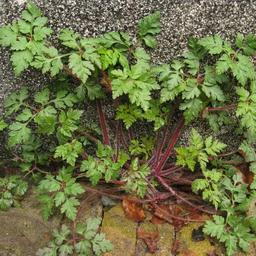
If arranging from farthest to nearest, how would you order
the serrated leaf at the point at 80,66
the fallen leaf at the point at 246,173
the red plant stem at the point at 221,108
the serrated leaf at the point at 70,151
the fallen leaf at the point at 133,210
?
1. the fallen leaf at the point at 246,173
2. the fallen leaf at the point at 133,210
3. the red plant stem at the point at 221,108
4. the serrated leaf at the point at 70,151
5. the serrated leaf at the point at 80,66

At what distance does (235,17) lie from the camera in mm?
3092

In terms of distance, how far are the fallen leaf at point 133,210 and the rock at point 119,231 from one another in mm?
31

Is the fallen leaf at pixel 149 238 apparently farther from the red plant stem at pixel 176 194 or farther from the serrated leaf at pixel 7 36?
the serrated leaf at pixel 7 36

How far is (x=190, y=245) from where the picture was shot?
3188 millimetres

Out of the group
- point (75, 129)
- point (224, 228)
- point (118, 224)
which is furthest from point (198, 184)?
point (75, 129)

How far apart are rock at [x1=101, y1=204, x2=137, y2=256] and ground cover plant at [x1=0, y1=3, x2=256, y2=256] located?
15 centimetres

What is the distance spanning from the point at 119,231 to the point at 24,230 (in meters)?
0.57

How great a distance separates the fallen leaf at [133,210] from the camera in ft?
10.9

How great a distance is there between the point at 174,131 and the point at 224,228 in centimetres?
70

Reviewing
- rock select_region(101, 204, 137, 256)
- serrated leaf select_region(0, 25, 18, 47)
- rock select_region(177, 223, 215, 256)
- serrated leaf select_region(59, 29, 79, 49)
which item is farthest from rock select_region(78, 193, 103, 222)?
serrated leaf select_region(0, 25, 18, 47)

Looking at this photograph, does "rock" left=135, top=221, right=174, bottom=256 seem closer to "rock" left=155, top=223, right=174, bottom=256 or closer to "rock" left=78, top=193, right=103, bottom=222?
"rock" left=155, top=223, right=174, bottom=256

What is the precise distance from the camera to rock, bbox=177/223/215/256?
124 inches

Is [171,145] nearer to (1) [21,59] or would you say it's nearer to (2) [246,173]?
(2) [246,173]

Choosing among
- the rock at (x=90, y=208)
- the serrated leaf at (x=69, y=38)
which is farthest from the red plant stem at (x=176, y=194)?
the serrated leaf at (x=69, y=38)
